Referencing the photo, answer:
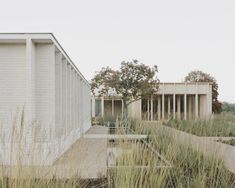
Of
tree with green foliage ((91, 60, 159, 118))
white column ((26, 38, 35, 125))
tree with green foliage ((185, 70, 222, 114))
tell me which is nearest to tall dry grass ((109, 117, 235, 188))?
white column ((26, 38, 35, 125))

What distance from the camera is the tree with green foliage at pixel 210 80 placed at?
2906 cm

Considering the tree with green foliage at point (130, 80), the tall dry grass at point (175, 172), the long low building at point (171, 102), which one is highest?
the tree with green foliage at point (130, 80)

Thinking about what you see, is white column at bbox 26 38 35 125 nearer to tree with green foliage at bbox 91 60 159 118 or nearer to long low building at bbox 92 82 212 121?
tree with green foliage at bbox 91 60 159 118

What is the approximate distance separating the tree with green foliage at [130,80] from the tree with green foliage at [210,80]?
12.2m

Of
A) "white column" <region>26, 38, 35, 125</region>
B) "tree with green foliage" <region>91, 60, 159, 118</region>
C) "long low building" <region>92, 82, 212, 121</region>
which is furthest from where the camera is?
"long low building" <region>92, 82, 212, 121</region>

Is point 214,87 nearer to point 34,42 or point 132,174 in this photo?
point 34,42

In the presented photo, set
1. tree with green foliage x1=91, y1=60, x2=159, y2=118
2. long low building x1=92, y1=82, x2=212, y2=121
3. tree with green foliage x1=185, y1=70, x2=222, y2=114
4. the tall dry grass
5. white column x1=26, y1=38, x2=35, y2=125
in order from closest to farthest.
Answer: the tall dry grass → white column x1=26, y1=38, x2=35, y2=125 → tree with green foliage x1=91, y1=60, x2=159, y2=118 → long low building x1=92, y1=82, x2=212, y2=121 → tree with green foliage x1=185, y1=70, x2=222, y2=114

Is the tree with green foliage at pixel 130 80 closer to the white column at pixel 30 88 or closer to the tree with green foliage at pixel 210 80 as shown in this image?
the white column at pixel 30 88

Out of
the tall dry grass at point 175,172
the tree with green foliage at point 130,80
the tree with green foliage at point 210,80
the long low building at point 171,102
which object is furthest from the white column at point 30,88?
the tree with green foliage at point 210,80

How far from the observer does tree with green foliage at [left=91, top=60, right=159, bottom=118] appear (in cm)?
1862

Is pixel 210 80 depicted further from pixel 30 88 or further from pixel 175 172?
pixel 175 172

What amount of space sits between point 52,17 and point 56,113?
14.3ft

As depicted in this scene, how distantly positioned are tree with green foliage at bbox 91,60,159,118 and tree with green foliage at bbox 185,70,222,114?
12153 mm

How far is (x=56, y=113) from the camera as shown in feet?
24.4
